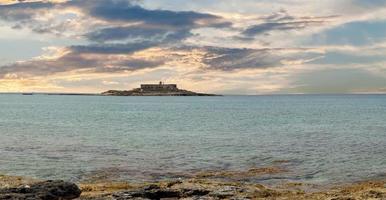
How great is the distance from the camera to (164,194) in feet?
69.6

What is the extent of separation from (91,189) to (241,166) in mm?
15565

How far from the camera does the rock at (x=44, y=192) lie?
18797 millimetres

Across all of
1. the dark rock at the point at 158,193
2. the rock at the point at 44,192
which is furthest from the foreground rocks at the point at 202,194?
the rock at the point at 44,192

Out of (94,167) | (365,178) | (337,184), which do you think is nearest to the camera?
(337,184)

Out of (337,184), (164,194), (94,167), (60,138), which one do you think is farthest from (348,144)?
(164,194)

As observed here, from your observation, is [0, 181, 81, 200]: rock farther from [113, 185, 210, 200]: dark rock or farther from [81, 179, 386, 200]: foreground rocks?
[113, 185, 210, 200]: dark rock

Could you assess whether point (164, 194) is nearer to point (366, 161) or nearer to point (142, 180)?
point (142, 180)

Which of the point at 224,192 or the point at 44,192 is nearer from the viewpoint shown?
the point at 44,192

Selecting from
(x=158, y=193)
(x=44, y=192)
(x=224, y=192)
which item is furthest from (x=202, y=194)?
(x=44, y=192)

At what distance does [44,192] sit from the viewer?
63.7 feet

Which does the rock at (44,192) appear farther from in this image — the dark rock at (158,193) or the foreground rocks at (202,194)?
the dark rock at (158,193)

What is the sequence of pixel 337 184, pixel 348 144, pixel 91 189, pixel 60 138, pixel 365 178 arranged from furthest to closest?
pixel 60 138 < pixel 348 144 < pixel 365 178 < pixel 337 184 < pixel 91 189

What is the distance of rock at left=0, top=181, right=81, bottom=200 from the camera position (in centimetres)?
1880

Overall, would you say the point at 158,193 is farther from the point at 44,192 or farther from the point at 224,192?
the point at 44,192
